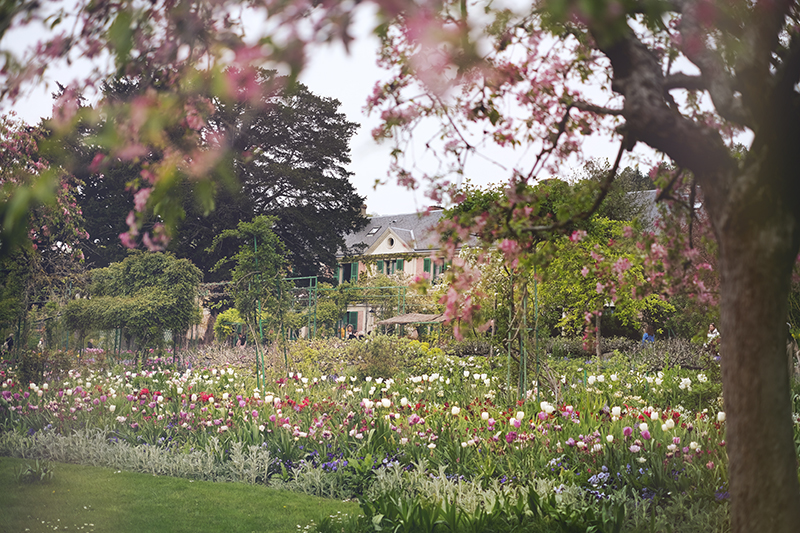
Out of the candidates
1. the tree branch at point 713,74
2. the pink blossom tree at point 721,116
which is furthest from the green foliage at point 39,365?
the tree branch at point 713,74

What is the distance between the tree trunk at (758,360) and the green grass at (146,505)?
9.75ft

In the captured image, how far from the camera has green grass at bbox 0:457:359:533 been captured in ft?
15.5

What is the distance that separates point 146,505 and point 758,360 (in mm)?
4717

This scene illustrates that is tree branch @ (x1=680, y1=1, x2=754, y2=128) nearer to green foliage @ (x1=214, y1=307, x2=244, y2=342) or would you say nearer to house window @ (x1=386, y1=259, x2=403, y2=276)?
green foliage @ (x1=214, y1=307, x2=244, y2=342)

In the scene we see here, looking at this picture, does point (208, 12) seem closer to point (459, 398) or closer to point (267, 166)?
point (459, 398)

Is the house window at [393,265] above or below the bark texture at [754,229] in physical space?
above

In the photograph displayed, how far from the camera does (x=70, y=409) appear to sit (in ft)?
23.0

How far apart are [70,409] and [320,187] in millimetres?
21059

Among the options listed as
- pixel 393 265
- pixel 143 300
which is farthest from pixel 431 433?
pixel 393 265

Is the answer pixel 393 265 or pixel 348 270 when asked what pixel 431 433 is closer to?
pixel 393 265

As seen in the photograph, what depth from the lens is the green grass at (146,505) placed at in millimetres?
4715

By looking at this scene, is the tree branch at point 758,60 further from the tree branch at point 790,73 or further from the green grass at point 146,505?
the green grass at point 146,505

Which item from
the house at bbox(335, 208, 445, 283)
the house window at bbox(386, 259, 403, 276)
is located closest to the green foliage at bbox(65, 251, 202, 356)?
the house at bbox(335, 208, 445, 283)

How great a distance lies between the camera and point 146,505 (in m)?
5.18
